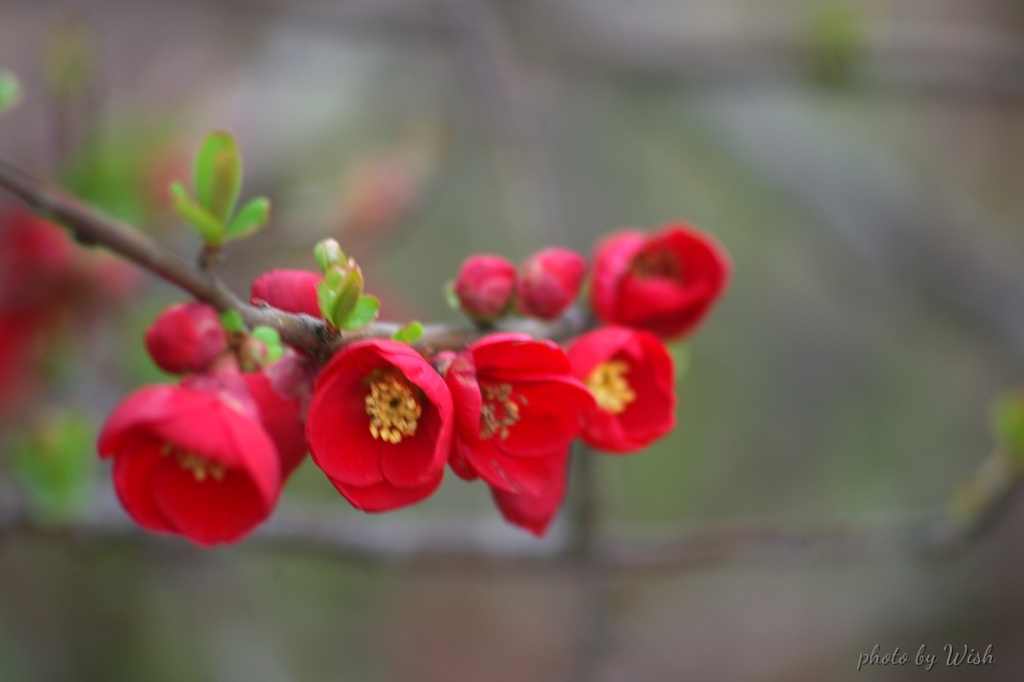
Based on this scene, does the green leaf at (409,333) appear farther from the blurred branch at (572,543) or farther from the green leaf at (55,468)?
the green leaf at (55,468)

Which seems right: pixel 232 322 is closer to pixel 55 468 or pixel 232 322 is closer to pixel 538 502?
pixel 538 502

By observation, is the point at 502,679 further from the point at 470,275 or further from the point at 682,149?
the point at 470,275

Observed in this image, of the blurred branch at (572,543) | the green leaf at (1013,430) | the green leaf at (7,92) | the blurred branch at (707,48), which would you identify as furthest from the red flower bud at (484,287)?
the blurred branch at (707,48)

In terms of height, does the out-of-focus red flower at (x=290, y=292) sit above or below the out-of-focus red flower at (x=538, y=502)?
above

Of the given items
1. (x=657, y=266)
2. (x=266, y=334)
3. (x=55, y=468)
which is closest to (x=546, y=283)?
(x=657, y=266)

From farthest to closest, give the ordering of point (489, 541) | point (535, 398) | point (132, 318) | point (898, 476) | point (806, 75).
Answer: point (898, 476)
point (806, 75)
point (132, 318)
point (489, 541)
point (535, 398)

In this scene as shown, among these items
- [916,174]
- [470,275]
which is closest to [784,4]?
[916,174]
